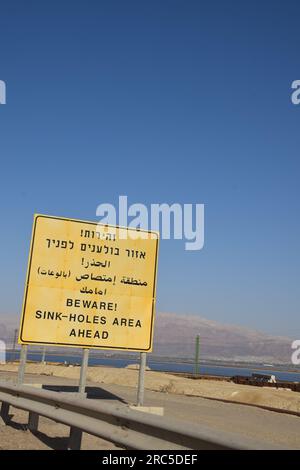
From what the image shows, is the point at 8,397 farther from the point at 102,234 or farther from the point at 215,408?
the point at 215,408

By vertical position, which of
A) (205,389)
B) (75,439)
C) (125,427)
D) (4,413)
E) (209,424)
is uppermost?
(125,427)

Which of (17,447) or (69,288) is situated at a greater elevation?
(69,288)

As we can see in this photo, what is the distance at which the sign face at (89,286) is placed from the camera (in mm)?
11898

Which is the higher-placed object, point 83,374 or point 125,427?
point 83,374

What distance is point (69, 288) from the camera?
1222cm

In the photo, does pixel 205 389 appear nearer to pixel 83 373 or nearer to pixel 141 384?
pixel 141 384

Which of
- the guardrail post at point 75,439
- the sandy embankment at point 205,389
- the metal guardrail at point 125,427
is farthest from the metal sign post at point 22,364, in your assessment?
the sandy embankment at point 205,389

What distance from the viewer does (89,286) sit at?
12.4 meters

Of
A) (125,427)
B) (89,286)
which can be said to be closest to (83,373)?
(89,286)

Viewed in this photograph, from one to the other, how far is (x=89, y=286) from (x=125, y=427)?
Answer: 20.3ft

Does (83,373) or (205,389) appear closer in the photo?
(83,373)

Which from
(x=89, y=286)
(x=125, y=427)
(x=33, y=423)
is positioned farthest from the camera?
(x=89, y=286)
